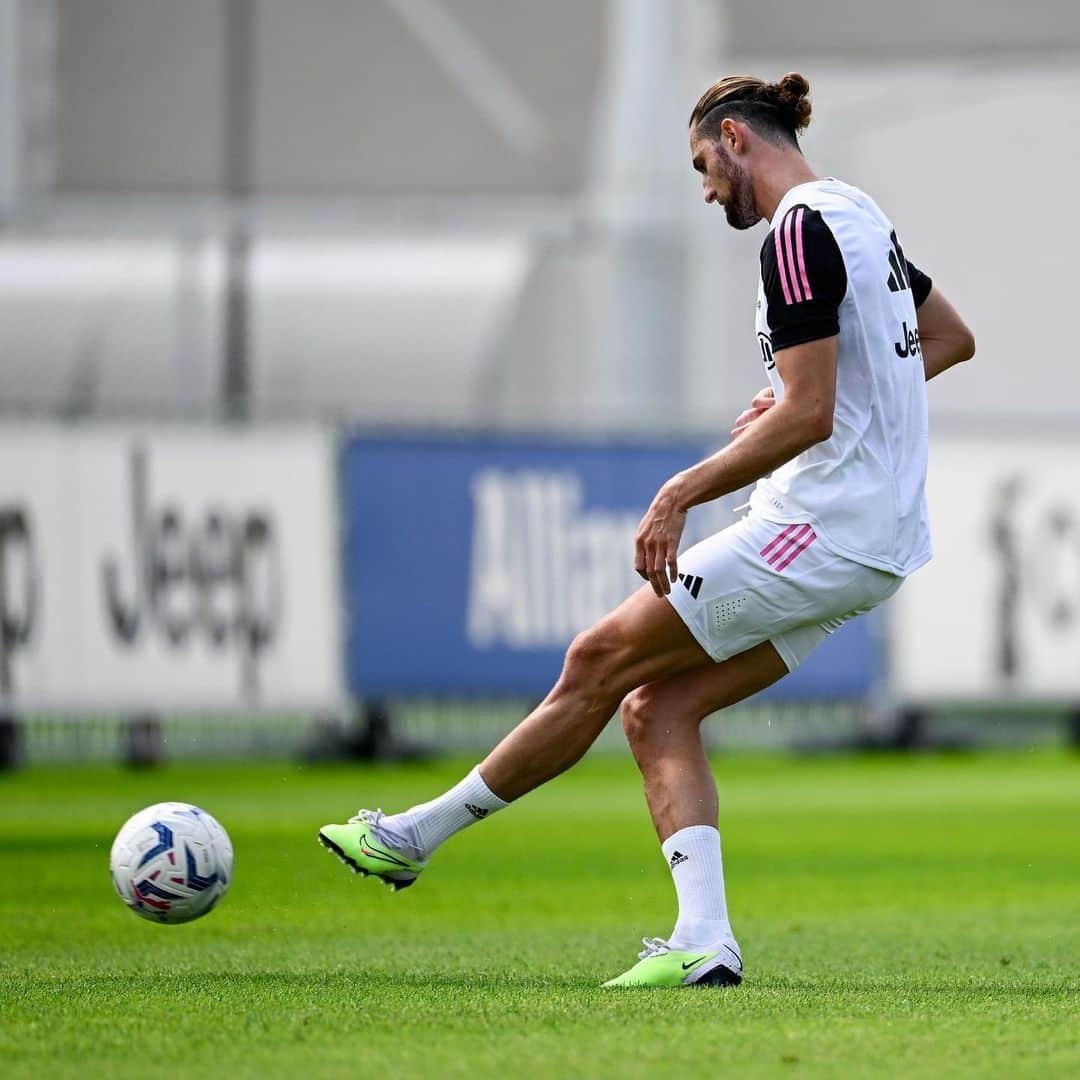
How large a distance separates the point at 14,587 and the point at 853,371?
11421 mm

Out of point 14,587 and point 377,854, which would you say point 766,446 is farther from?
point 14,587

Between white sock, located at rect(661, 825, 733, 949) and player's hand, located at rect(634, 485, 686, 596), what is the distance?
2.34 ft

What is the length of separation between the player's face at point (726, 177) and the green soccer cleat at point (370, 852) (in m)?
1.79

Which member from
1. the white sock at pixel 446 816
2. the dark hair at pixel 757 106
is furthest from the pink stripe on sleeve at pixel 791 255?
the white sock at pixel 446 816

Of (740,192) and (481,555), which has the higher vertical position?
(740,192)

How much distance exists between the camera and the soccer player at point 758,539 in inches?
218

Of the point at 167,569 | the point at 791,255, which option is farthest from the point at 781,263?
the point at 167,569

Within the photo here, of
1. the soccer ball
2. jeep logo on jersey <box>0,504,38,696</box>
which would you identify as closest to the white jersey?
the soccer ball

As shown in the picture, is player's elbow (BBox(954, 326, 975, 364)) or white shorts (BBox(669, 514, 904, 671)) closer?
white shorts (BBox(669, 514, 904, 671))

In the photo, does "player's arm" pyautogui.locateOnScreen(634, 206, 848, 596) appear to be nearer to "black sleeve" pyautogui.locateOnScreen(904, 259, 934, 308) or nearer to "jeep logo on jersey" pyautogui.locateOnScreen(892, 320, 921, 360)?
"jeep logo on jersey" pyautogui.locateOnScreen(892, 320, 921, 360)

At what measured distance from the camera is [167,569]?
55.1 feet

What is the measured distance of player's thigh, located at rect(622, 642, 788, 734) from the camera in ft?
19.4

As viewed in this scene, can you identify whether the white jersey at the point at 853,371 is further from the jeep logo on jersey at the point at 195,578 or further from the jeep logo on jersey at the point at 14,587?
the jeep logo on jersey at the point at 195,578

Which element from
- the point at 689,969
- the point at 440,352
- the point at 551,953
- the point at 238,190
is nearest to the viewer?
the point at 689,969
